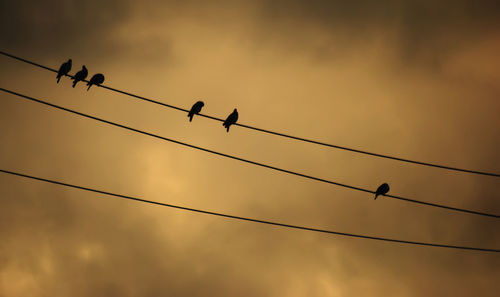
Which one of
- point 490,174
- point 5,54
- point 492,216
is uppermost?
point 490,174

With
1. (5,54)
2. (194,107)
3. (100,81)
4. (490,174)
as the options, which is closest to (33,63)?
(5,54)

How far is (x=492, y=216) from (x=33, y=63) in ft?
48.9

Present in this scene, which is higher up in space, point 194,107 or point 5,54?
point 194,107

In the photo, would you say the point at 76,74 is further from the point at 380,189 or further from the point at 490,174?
the point at 490,174

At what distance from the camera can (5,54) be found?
15.9 metres

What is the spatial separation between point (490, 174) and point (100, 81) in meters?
15.2

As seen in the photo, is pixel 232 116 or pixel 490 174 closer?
pixel 490 174

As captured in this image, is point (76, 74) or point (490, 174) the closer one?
point (490, 174)

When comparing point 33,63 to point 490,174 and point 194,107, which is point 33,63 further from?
point 490,174

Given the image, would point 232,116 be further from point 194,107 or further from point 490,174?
point 490,174

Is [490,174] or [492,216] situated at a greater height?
[490,174]

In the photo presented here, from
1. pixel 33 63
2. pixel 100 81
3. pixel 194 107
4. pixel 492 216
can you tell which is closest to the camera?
pixel 33 63

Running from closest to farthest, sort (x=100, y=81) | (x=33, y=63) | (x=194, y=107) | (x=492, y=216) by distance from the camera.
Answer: (x=33, y=63)
(x=492, y=216)
(x=100, y=81)
(x=194, y=107)

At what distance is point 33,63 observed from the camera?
Answer: 1577cm
